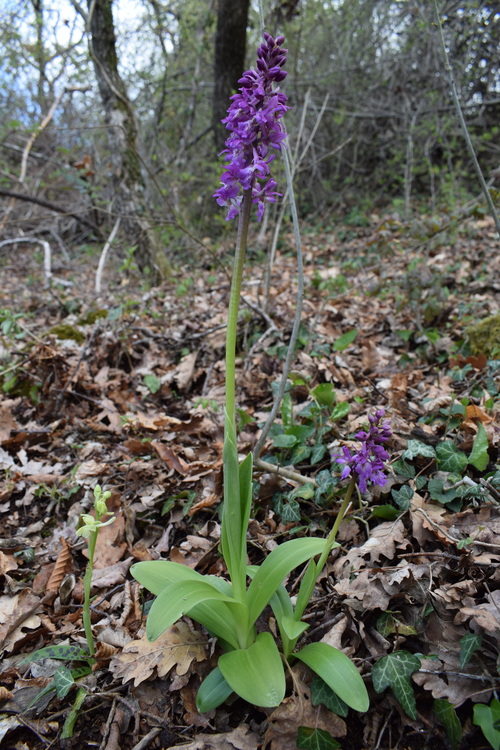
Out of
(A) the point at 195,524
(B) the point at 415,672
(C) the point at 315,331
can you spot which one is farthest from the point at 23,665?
(C) the point at 315,331

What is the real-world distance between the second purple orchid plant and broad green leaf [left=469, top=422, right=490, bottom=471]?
2.76ft

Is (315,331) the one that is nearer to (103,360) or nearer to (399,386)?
(399,386)

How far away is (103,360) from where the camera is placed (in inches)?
163

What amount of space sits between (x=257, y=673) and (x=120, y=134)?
6799mm

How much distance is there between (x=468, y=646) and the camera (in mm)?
1415

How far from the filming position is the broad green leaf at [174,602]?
48.6 inches

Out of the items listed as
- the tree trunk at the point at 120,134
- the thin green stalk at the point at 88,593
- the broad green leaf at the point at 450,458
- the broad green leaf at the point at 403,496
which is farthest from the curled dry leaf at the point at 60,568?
the tree trunk at the point at 120,134

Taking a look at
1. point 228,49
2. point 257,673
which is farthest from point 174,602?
point 228,49

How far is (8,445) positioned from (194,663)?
2.14 meters

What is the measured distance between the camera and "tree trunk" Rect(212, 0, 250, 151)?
736 cm

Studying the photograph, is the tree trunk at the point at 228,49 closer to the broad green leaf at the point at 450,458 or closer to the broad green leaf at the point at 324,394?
the broad green leaf at the point at 324,394

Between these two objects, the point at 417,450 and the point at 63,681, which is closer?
the point at 63,681

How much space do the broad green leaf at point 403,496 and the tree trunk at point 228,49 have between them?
716 centimetres

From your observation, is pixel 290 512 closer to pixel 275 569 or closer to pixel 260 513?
pixel 260 513
